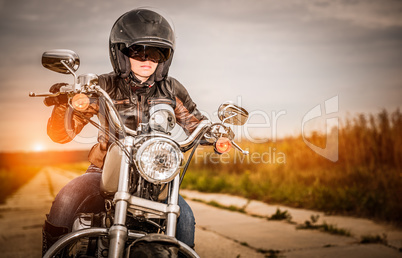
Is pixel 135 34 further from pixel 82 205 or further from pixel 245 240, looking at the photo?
pixel 245 240

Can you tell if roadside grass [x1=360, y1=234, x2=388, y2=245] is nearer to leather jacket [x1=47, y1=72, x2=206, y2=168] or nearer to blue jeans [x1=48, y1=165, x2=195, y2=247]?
blue jeans [x1=48, y1=165, x2=195, y2=247]

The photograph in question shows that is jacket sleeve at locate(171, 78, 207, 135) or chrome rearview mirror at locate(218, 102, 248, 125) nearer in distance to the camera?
chrome rearview mirror at locate(218, 102, 248, 125)

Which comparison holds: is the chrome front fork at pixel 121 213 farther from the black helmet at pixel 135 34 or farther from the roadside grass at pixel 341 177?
the roadside grass at pixel 341 177

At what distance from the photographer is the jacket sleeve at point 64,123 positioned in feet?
7.05

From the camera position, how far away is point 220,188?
383 inches

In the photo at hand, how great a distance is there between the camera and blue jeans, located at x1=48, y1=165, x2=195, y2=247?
222 cm

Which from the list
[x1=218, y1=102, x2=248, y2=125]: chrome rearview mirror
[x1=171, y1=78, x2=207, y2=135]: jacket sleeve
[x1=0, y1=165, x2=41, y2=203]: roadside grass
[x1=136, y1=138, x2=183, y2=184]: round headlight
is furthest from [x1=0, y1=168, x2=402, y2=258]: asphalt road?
[x1=0, y1=165, x2=41, y2=203]: roadside grass

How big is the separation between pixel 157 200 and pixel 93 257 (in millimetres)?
453

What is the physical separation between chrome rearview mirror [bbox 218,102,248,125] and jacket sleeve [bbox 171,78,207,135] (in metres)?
0.48

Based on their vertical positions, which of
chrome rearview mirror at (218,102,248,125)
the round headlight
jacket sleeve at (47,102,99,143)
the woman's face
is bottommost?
the round headlight

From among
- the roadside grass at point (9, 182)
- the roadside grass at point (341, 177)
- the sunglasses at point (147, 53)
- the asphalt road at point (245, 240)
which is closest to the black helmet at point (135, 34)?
the sunglasses at point (147, 53)

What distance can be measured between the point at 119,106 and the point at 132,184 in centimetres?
72

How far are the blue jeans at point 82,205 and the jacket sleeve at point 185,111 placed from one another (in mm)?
678

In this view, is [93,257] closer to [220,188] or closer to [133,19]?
[133,19]
